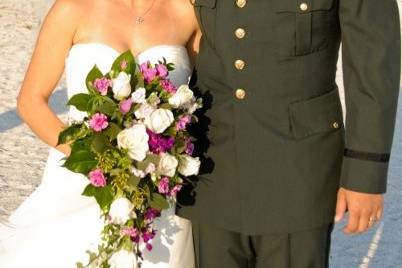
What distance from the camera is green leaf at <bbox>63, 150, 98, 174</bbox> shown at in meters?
2.60

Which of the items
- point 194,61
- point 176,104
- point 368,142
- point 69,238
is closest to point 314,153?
point 368,142

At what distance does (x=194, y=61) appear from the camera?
323 centimetres

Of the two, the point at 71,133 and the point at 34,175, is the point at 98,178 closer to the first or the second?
the point at 71,133

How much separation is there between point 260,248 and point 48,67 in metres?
1.04

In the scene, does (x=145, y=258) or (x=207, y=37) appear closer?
(x=207, y=37)

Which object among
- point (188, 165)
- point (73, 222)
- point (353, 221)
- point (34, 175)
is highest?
point (188, 165)

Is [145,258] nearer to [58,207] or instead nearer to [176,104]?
[58,207]

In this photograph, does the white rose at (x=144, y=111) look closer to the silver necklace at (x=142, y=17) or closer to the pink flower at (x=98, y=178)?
the pink flower at (x=98, y=178)

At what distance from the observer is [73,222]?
322cm

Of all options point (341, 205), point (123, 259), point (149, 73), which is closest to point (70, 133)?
point (149, 73)

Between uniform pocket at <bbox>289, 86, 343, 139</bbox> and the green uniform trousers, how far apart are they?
35cm

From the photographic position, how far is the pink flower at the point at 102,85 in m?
2.60

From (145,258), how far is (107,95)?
81 cm

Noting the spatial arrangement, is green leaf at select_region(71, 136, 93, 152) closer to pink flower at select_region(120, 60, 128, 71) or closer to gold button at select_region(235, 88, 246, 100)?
pink flower at select_region(120, 60, 128, 71)
